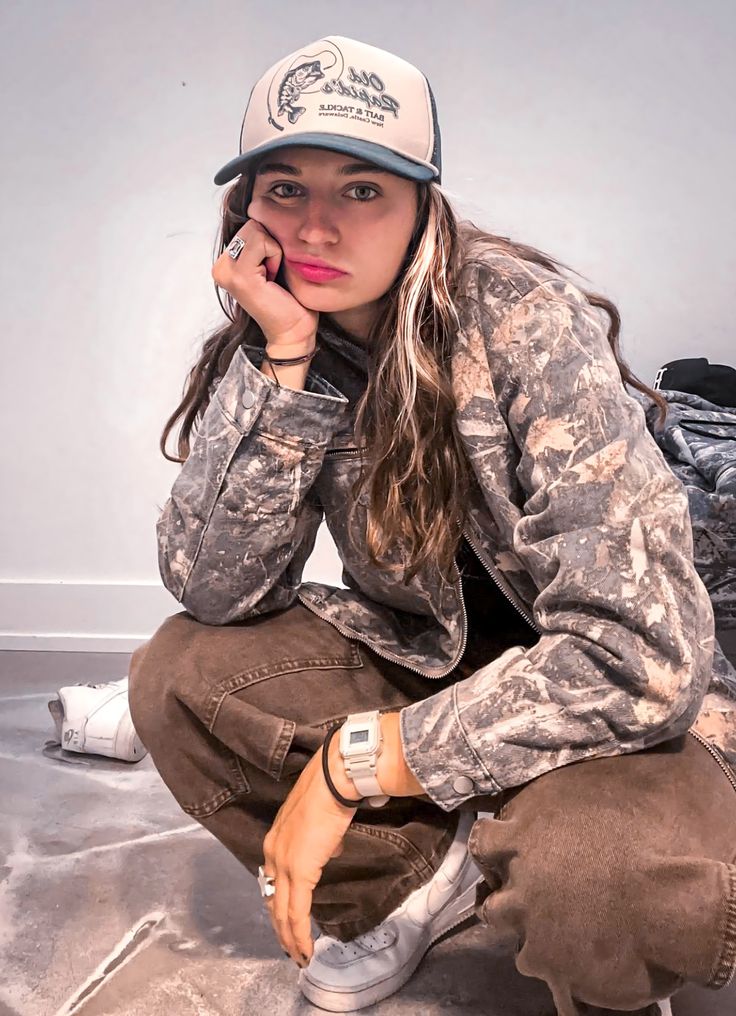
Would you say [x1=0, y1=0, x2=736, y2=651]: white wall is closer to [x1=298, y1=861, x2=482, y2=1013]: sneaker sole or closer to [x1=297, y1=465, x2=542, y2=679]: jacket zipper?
[x1=297, y1=465, x2=542, y2=679]: jacket zipper

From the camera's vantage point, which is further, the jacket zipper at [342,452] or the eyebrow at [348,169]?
the jacket zipper at [342,452]

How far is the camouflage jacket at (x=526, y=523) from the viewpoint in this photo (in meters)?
0.94

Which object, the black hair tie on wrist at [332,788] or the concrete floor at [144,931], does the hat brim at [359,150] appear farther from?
the concrete floor at [144,931]

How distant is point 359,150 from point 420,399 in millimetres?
268

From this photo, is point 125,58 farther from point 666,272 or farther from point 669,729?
point 669,729

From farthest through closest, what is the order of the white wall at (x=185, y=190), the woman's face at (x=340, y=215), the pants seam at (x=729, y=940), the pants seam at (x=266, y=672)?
the white wall at (x=185, y=190) → the pants seam at (x=266, y=672) → the woman's face at (x=340, y=215) → the pants seam at (x=729, y=940)

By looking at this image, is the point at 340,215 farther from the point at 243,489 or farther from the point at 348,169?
the point at 243,489

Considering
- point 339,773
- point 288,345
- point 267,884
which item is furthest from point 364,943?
point 288,345

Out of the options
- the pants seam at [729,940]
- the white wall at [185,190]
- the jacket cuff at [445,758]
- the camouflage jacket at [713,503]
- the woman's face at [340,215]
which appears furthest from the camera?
the white wall at [185,190]

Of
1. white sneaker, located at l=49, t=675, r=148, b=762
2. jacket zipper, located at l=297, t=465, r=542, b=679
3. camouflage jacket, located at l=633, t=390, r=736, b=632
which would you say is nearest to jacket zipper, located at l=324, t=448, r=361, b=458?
jacket zipper, located at l=297, t=465, r=542, b=679

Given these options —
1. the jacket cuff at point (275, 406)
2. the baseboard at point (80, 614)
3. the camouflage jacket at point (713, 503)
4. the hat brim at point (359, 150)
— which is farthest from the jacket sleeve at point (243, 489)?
the baseboard at point (80, 614)

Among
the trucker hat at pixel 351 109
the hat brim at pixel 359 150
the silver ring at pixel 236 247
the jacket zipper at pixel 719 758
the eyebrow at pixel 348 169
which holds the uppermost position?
the trucker hat at pixel 351 109

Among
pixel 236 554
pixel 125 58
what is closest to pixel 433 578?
pixel 236 554

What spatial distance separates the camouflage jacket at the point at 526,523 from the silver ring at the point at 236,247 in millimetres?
109
